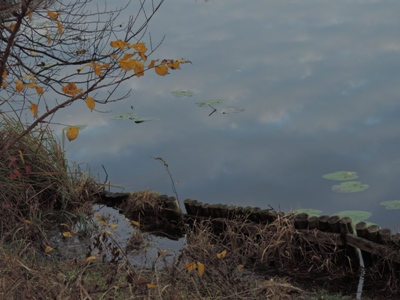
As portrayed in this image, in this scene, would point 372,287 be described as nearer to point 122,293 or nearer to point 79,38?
point 122,293

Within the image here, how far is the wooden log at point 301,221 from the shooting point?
749cm

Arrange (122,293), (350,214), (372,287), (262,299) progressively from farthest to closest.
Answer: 1. (350,214)
2. (372,287)
3. (262,299)
4. (122,293)

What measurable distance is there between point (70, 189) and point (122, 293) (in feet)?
10.9

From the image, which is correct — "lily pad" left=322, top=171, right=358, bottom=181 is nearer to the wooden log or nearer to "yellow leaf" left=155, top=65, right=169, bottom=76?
the wooden log

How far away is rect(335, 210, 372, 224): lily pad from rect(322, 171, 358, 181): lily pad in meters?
0.91

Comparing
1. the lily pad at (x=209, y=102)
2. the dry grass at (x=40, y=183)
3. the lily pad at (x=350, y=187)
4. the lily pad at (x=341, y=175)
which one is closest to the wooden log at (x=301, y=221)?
the lily pad at (x=350, y=187)

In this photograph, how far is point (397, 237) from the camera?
695 centimetres

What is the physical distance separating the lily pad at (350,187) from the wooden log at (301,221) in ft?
4.98

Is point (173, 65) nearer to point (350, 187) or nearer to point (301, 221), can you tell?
point (301, 221)

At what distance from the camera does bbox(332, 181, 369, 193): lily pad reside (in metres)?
8.91

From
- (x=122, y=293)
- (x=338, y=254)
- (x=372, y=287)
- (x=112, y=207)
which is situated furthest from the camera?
(x=112, y=207)

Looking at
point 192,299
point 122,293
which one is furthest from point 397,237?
point 122,293

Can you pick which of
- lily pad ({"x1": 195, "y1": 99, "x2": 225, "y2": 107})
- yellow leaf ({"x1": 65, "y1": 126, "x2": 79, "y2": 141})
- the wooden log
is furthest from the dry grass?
yellow leaf ({"x1": 65, "y1": 126, "x2": 79, "y2": 141})

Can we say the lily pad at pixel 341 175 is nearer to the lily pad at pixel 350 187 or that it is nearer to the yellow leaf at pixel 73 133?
the lily pad at pixel 350 187
